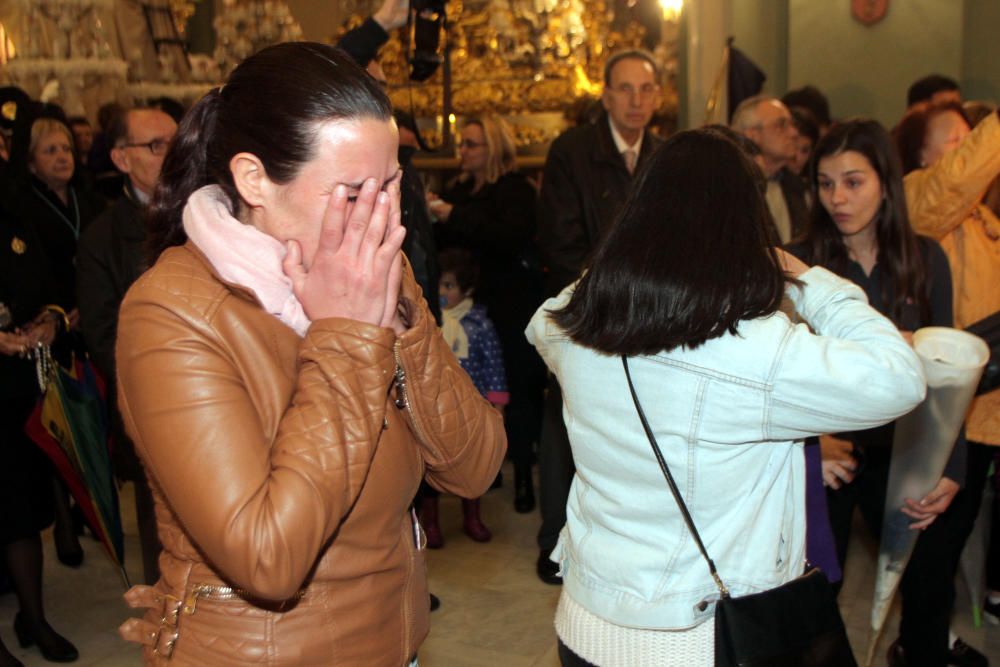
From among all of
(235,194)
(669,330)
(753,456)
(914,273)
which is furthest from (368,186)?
(914,273)

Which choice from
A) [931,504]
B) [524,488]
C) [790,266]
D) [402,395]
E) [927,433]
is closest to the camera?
[402,395]

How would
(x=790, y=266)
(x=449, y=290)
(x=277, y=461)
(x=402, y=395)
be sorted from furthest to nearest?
(x=449, y=290), (x=790, y=266), (x=402, y=395), (x=277, y=461)

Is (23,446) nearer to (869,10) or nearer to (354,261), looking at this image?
(354,261)

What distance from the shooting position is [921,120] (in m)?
3.97

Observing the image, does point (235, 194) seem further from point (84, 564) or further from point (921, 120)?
point (84, 564)

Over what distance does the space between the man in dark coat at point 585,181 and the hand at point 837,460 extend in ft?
5.02

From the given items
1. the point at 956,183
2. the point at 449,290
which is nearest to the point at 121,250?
the point at 449,290

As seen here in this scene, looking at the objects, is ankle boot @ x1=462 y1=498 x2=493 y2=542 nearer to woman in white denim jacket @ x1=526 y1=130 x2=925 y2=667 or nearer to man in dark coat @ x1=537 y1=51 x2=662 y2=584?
man in dark coat @ x1=537 y1=51 x2=662 y2=584

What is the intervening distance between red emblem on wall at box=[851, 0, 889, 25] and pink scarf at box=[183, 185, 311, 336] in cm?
814

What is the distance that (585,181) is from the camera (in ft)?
14.3

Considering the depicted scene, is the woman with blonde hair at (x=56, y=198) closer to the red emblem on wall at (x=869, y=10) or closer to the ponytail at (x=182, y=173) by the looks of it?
the ponytail at (x=182, y=173)

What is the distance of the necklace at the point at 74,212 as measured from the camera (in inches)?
179

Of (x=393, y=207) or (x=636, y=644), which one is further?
(x=636, y=644)

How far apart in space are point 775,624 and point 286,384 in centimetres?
101
